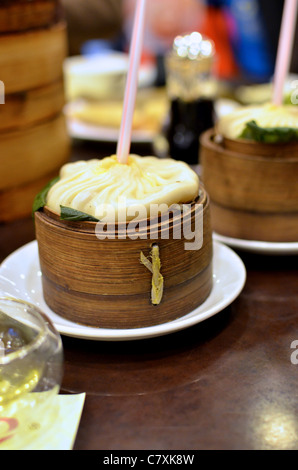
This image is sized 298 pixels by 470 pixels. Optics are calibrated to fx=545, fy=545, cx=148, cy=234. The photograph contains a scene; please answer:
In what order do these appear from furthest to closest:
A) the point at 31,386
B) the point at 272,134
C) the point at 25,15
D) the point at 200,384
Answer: the point at 25,15 → the point at 272,134 → the point at 200,384 → the point at 31,386

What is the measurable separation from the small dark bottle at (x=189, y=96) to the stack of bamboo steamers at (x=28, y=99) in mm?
481

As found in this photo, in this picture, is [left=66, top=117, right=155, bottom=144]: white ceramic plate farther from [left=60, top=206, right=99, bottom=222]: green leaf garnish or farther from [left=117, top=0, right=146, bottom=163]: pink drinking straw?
[left=60, top=206, right=99, bottom=222]: green leaf garnish

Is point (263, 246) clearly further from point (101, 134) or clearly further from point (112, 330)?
point (101, 134)

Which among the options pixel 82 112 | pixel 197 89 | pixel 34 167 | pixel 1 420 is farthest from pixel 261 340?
pixel 82 112

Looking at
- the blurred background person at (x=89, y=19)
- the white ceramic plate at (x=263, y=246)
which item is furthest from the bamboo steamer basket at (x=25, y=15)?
the blurred background person at (x=89, y=19)

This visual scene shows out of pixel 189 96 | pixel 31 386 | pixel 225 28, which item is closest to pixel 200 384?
pixel 31 386

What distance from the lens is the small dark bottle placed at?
2139 millimetres

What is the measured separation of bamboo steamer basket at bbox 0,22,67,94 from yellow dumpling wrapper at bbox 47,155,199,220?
540mm

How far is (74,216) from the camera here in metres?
1.09

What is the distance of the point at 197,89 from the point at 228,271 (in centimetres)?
106

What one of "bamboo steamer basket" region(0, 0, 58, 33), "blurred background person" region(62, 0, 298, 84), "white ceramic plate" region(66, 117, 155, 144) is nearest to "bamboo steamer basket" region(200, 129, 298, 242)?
"bamboo steamer basket" region(0, 0, 58, 33)

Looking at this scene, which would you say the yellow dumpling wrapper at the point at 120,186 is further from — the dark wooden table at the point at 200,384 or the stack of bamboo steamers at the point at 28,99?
the stack of bamboo steamers at the point at 28,99

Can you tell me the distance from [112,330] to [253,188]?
0.58 meters

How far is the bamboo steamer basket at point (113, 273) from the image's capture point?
107 cm
